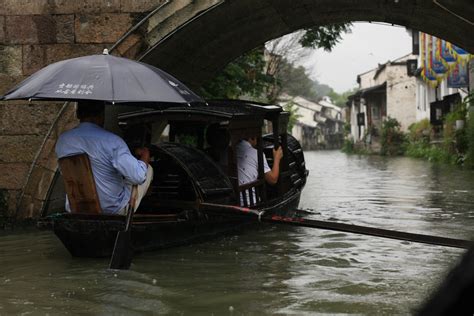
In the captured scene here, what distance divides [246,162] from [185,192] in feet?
3.43

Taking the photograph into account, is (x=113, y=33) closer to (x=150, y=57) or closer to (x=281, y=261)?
(x=150, y=57)

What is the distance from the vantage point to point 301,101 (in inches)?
3177

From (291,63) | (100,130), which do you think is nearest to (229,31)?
(100,130)

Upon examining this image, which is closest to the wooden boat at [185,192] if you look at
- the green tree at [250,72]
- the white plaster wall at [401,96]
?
the green tree at [250,72]

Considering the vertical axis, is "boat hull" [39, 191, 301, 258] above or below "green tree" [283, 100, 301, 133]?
below

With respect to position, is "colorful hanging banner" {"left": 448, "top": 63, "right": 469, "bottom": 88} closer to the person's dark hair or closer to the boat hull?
the boat hull

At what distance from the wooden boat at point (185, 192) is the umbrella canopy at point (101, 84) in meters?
1.03

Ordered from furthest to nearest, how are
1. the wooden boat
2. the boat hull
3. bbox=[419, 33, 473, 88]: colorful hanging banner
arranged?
bbox=[419, 33, 473, 88]: colorful hanging banner → the wooden boat → the boat hull

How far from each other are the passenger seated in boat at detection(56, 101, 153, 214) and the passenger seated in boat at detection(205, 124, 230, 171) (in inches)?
85.5

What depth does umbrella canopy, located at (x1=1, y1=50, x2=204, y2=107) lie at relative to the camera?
5.88m

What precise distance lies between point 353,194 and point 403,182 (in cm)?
343

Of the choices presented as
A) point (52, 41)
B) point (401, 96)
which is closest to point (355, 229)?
point (52, 41)

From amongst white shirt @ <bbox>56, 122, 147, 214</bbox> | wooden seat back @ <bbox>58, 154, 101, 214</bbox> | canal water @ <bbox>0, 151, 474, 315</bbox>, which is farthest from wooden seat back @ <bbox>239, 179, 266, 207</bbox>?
wooden seat back @ <bbox>58, 154, 101, 214</bbox>

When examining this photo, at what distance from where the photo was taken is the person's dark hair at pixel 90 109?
20.9 ft
